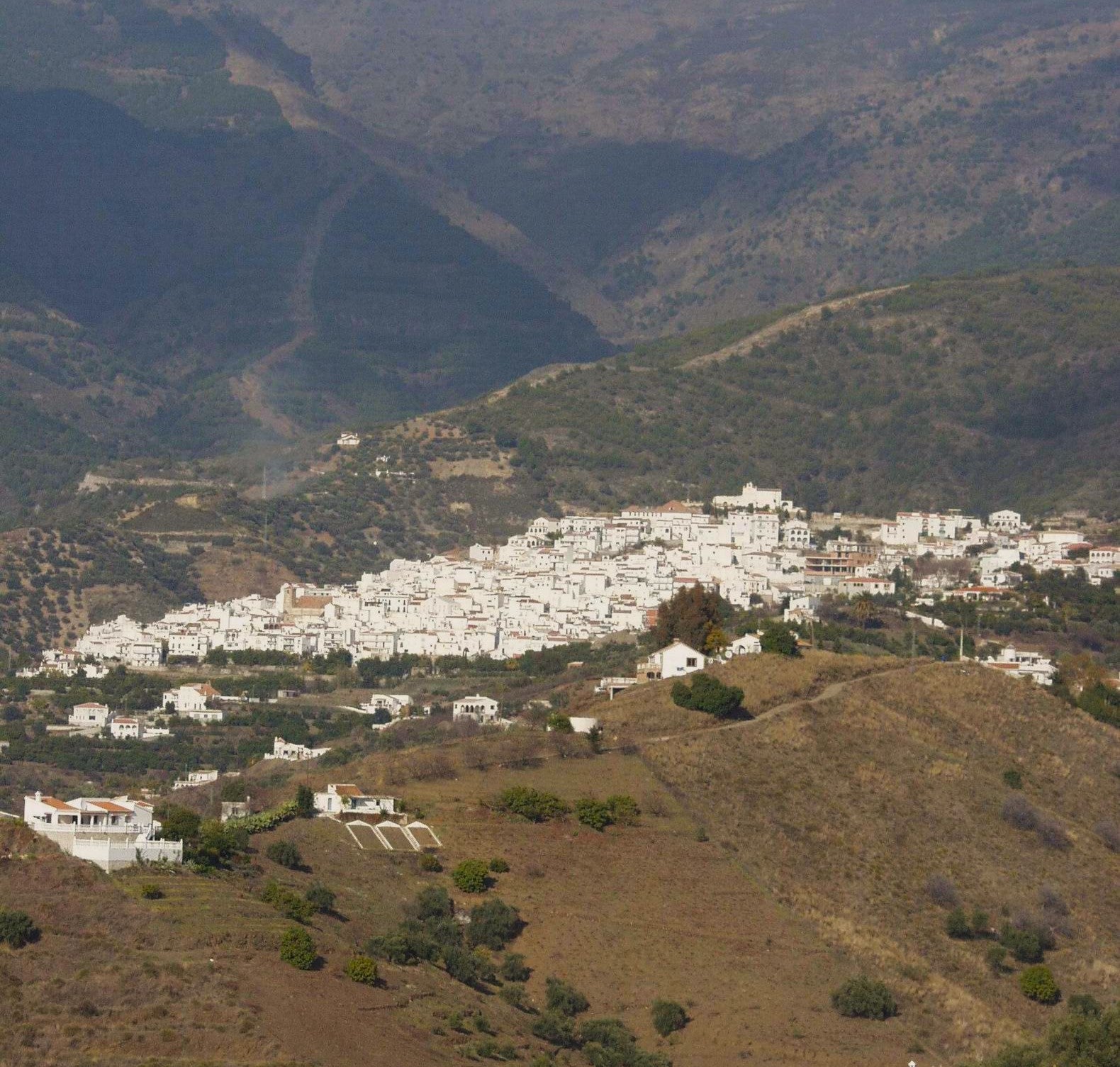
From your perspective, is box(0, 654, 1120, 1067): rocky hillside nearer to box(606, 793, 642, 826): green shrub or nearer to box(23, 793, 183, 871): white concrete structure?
box(606, 793, 642, 826): green shrub

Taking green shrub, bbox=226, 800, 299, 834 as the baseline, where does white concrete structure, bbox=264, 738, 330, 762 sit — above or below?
above

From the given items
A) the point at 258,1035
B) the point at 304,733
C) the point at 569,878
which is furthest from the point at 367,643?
the point at 258,1035

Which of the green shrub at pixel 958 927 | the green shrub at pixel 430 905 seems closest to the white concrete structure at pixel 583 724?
the green shrub at pixel 958 927

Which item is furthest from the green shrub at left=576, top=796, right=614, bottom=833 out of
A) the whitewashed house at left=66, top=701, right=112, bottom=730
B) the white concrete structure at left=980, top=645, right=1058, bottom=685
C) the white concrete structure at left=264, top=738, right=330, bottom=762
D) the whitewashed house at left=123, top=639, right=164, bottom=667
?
the whitewashed house at left=123, top=639, right=164, bottom=667

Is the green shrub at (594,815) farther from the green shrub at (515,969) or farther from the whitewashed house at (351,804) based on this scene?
the green shrub at (515,969)

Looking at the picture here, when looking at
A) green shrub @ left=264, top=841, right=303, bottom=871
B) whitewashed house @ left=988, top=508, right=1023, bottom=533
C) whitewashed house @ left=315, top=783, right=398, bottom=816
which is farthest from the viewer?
whitewashed house @ left=988, top=508, right=1023, bottom=533

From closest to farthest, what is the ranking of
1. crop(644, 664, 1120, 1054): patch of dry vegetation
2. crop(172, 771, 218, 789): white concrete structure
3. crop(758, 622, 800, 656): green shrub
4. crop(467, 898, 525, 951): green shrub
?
crop(467, 898, 525, 951): green shrub, crop(644, 664, 1120, 1054): patch of dry vegetation, crop(172, 771, 218, 789): white concrete structure, crop(758, 622, 800, 656): green shrub

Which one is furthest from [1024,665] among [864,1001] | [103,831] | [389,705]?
[103,831]
